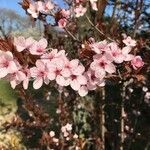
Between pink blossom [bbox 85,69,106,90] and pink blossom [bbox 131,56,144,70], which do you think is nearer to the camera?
pink blossom [bbox 85,69,106,90]

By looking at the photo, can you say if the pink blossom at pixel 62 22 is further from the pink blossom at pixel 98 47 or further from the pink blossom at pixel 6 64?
the pink blossom at pixel 6 64

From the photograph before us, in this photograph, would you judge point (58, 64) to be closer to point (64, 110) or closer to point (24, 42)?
point (24, 42)

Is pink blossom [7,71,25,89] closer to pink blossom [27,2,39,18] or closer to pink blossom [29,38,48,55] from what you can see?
pink blossom [29,38,48,55]

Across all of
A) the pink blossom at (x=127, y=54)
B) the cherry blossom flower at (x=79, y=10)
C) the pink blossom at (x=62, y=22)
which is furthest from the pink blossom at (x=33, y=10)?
the pink blossom at (x=127, y=54)

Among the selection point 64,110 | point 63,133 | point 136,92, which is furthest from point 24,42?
point 136,92

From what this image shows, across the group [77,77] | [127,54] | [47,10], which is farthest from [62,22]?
[77,77]

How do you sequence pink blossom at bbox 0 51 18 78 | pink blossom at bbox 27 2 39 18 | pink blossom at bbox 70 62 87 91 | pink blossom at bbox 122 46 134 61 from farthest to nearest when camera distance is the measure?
pink blossom at bbox 27 2 39 18, pink blossom at bbox 122 46 134 61, pink blossom at bbox 70 62 87 91, pink blossom at bbox 0 51 18 78

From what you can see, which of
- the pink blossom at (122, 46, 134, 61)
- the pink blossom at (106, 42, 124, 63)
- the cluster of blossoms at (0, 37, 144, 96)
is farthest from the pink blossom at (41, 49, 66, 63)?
the pink blossom at (122, 46, 134, 61)
